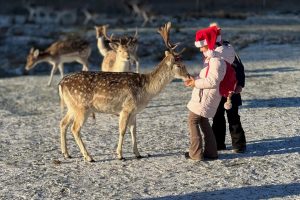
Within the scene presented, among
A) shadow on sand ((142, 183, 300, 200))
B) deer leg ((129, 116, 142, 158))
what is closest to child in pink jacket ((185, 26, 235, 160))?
deer leg ((129, 116, 142, 158))

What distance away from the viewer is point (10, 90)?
46.2 feet

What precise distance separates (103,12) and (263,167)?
33802 millimetres

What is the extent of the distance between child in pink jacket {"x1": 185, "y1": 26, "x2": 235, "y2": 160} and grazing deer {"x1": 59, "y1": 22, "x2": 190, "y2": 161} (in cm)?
49

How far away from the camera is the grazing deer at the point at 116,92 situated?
7.59 metres

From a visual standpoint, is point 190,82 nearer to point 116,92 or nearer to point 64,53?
point 116,92

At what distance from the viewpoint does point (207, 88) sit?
717 centimetres

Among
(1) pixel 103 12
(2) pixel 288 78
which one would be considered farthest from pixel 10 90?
(1) pixel 103 12

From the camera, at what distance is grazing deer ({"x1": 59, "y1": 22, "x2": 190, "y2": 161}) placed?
759 cm

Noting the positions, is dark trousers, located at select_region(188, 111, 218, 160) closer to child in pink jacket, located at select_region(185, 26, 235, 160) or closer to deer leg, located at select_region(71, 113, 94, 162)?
child in pink jacket, located at select_region(185, 26, 235, 160)

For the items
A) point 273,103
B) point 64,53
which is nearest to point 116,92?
point 273,103

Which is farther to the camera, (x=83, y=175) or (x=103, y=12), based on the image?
(x=103, y=12)

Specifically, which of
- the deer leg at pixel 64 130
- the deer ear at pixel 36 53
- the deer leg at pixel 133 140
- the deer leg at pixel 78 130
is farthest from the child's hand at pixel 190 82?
the deer ear at pixel 36 53

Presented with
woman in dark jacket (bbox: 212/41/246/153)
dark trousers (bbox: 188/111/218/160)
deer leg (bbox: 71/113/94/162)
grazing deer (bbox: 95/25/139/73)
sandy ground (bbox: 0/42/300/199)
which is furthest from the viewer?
grazing deer (bbox: 95/25/139/73)

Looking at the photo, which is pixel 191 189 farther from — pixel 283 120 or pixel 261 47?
pixel 261 47
